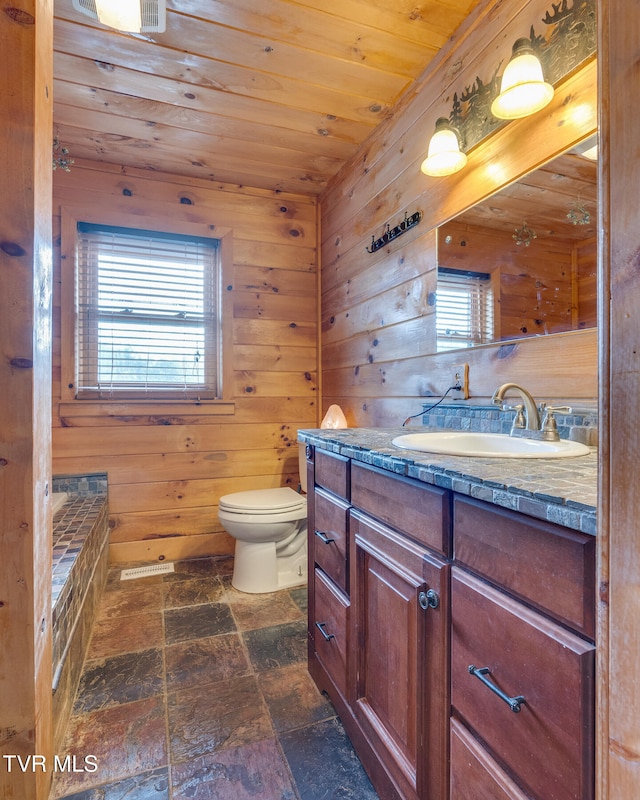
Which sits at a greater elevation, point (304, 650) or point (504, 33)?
point (504, 33)

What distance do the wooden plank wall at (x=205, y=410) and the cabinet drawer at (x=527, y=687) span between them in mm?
2134

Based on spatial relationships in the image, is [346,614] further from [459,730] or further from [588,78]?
[588,78]

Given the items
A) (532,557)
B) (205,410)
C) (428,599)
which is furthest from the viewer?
(205,410)

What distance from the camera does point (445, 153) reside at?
1.49m

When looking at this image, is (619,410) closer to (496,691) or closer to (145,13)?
(496,691)

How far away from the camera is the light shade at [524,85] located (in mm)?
1165

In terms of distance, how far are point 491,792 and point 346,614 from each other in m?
0.56

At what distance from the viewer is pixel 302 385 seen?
9.51ft

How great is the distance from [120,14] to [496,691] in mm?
2241

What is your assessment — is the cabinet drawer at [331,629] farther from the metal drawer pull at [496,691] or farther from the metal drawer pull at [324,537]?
the metal drawer pull at [496,691]

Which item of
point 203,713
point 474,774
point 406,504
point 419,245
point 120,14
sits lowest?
point 203,713

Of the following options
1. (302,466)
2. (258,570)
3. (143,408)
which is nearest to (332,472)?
(258,570)

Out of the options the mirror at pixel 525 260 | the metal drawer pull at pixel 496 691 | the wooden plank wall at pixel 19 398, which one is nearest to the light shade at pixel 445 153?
the mirror at pixel 525 260

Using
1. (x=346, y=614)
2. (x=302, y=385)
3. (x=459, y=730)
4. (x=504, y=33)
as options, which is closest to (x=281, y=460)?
(x=302, y=385)
